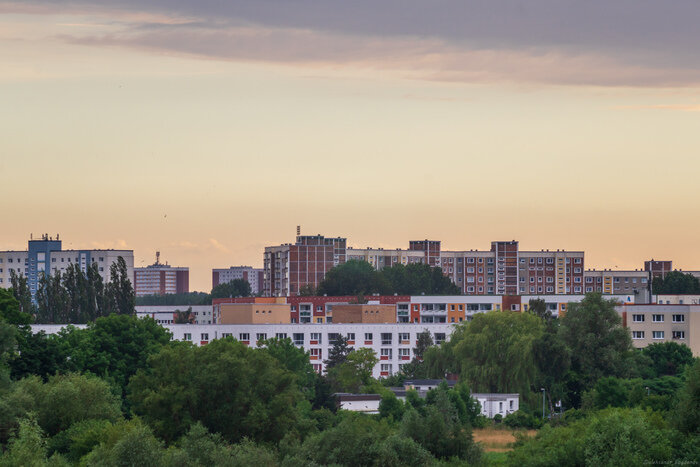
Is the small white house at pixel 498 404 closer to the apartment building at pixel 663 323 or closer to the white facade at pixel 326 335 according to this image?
the apartment building at pixel 663 323

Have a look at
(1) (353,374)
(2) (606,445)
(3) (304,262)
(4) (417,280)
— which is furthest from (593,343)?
(3) (304,262)

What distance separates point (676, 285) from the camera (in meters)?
162

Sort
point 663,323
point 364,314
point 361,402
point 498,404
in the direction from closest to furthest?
point 361,402 < point 498,404 < point 663,323 < point 364,314

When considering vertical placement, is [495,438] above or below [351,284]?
below

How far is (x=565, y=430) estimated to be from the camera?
5338 cm

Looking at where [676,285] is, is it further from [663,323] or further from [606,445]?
[606,445]

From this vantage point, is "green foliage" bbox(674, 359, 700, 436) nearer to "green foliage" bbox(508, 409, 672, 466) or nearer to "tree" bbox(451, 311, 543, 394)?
"green foliage" bbox(508, 409, 672, 466)

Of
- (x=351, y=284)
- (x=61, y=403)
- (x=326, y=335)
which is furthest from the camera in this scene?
(x=351, y=284)

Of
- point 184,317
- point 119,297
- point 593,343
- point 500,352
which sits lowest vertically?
point 500,352

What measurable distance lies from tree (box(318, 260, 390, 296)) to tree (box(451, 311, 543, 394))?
7031cm

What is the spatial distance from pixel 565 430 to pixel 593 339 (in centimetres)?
3132

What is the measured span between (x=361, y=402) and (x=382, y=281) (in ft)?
278

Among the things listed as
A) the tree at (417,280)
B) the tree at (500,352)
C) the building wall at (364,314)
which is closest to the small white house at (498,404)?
the tree at (500,352)

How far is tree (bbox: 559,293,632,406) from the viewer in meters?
82.8
